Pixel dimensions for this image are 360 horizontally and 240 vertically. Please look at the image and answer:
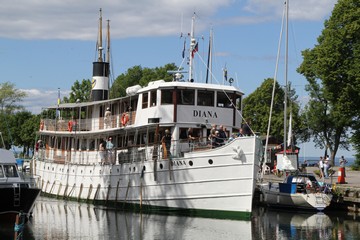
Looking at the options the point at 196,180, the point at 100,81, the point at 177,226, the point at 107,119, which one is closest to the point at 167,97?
the point at 196,180

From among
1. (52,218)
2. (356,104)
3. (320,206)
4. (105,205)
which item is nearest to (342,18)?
(356,104)

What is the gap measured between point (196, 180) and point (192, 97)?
4819 millimetres

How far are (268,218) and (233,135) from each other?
4557mm

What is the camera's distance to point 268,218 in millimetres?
35188

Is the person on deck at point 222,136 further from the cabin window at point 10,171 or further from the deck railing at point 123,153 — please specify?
the cabin window at point 10,171

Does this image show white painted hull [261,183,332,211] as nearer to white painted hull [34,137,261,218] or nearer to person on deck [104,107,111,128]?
white painted hull [34,137,261,218]

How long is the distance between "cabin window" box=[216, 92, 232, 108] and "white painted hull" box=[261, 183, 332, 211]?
227 inches

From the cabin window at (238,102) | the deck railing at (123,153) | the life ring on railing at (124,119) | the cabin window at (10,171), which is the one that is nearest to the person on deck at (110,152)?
the deck railing at (123,153)

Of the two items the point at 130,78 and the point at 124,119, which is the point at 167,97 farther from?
the point at 130,78

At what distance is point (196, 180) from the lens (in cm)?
3344

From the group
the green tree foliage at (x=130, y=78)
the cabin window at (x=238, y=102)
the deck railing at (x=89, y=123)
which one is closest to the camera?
the cabin window at (x=238, y=102)

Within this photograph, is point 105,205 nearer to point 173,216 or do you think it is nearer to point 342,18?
point 173,216

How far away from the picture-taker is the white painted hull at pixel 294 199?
120 ft

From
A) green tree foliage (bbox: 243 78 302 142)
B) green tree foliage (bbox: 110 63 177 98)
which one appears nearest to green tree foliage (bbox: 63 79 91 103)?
green tree foliage (bbox: 110 63 177 98)
